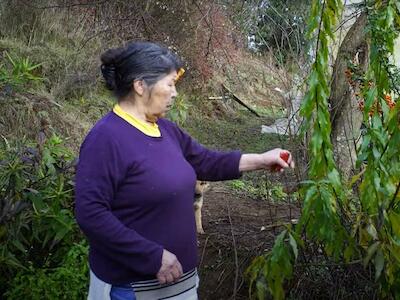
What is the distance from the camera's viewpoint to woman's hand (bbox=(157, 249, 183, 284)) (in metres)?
2.53

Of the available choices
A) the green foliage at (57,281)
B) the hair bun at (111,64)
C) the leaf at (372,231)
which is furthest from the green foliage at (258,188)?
the hair bun at (111,64)

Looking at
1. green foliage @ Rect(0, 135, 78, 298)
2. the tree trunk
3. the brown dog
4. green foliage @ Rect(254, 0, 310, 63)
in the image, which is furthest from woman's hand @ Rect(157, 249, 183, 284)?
the brown dog

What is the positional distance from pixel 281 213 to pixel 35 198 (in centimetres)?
209

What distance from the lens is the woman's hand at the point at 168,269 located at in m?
2.53

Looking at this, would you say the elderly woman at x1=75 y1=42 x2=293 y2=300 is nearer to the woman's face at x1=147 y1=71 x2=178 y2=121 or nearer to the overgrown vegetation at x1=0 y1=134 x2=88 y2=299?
the woman's face at x1=147 y1=71 x2=178 y2=121

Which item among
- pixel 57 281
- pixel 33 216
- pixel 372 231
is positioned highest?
pixel 372 231

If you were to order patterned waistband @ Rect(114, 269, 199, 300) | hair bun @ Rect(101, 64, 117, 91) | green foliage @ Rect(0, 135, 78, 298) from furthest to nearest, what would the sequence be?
green foliage @ Rect(0, 135, 78, 298) → hair bun @ Rect(101, 64, 117, 91) → patterned waistband @ Rect(114, 269, 199, 300)

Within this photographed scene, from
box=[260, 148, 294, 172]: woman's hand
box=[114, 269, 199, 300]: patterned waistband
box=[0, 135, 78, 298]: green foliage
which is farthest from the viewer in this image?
box=[0, 135, 78, 298]: green foliage

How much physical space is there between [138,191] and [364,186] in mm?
963

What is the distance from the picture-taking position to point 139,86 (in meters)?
2.67

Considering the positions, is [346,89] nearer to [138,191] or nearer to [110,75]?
[110,75]

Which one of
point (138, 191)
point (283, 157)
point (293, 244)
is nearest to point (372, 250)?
point (293, 244)

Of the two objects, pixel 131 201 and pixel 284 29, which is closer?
pixel 131 201

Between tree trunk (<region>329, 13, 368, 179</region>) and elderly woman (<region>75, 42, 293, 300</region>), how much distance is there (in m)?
Answer: 2.12
